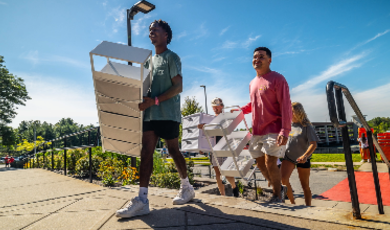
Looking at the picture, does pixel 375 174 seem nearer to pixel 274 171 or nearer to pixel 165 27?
pixel 274 171

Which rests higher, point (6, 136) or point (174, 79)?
point (6, 136)

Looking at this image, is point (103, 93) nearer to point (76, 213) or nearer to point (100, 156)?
point (76, 213)

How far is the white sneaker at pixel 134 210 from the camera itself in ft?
7.73

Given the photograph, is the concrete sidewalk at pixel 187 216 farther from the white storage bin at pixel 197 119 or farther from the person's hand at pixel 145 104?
the white storage bin at pixel 197 119

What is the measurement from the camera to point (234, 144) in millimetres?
3670

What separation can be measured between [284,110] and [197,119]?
2.29 metres

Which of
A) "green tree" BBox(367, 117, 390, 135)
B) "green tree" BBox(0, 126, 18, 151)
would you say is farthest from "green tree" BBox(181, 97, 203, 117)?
"green tree" BBox(0, 126, 18, 151)

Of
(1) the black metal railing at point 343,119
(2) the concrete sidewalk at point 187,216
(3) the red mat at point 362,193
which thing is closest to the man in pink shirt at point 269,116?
(2) the concrete sidewalk at point 187,216

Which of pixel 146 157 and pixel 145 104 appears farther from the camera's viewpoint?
pixel 146 157

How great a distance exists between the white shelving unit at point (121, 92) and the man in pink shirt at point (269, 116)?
1.32 metres

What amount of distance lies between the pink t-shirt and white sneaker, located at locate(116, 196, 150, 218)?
152 centimetres

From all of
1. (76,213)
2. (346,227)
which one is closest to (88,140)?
(76,213)

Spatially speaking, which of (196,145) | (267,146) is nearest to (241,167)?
(267,146)

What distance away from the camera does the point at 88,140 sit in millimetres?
5414
